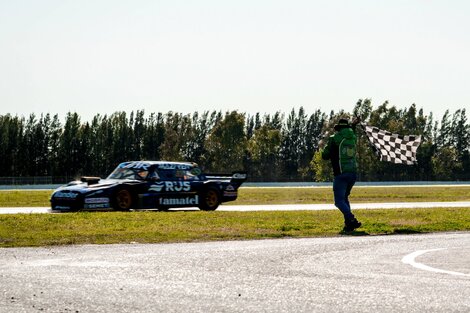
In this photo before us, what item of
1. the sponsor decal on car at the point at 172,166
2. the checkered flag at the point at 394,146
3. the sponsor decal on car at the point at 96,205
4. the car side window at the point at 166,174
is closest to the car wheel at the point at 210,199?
the sponsor decal on car at the point at 172,166

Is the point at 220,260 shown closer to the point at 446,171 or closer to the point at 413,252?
the point at 413,252

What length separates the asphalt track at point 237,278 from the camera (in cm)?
626

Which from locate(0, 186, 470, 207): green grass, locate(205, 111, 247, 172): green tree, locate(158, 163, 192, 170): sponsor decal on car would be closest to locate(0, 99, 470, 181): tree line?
locate(205, 111, 247, 172): green tree

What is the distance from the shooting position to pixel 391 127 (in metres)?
97.1

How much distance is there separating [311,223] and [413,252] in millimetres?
5855

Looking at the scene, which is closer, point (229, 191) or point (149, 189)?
point (149, 189)

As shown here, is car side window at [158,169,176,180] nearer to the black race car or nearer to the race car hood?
the black race car

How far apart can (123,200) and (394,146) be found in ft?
23.5

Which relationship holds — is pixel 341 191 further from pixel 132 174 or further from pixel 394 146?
pixel 132 174

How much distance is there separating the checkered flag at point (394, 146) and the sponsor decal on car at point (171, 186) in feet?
19.8

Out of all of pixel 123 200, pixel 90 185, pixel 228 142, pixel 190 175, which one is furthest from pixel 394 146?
pixel 228 142

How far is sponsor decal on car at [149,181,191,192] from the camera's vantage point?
21719 mm

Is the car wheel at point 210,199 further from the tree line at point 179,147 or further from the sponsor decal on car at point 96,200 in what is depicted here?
the tree line at point 179,147

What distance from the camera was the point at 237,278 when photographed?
781 cm
